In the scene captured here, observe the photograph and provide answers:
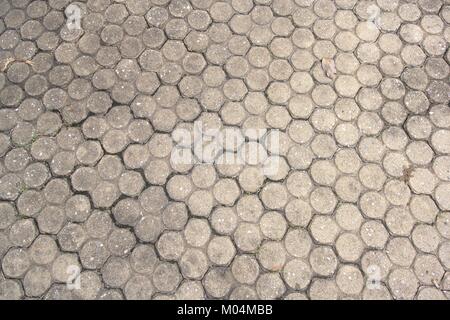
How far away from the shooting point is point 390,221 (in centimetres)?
380

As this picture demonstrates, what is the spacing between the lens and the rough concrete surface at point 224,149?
365 centimetres

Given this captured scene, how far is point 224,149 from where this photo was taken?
4055 millimetres

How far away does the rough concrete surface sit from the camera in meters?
3.65

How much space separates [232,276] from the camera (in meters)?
3.63

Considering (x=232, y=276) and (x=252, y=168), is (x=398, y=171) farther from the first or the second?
(x=232, y=276)

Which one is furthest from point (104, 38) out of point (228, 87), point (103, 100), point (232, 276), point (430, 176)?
point (430, 176)

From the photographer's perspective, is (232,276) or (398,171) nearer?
(232,276)

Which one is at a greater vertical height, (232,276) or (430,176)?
(430,176)

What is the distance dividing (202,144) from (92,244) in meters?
1.33
